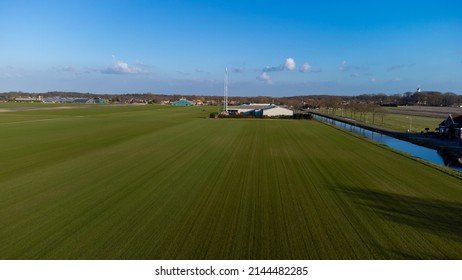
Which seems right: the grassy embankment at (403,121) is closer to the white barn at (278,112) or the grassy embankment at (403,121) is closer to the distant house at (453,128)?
the distant house at (453,128)

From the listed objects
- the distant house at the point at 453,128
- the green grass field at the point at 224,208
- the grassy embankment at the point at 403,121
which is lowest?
the green grass field at the point at 224,208

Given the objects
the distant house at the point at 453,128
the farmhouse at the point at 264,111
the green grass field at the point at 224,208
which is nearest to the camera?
the green grass field at the point at 224,208

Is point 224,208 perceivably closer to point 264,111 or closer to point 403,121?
point 403,121

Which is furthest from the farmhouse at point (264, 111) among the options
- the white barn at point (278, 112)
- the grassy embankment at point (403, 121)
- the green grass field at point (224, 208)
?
the green grass field at point (224, 208)

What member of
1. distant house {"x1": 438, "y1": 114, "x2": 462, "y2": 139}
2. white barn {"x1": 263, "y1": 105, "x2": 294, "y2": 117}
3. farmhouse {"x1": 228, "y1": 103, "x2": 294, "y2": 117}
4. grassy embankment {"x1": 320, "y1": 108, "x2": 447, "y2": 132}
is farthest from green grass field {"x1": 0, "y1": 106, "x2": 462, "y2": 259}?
farmhouse {"x1": 228, "y1": 103, "x2": 294, "y2": 117}

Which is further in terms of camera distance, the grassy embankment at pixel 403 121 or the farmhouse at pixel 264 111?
the farmhouse at pixel 264 111

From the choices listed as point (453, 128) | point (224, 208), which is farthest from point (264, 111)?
point (224, 208)

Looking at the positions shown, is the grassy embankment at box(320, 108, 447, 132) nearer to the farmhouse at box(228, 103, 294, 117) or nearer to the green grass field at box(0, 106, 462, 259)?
the farmhouse at box(228, 103, 294, 117)
